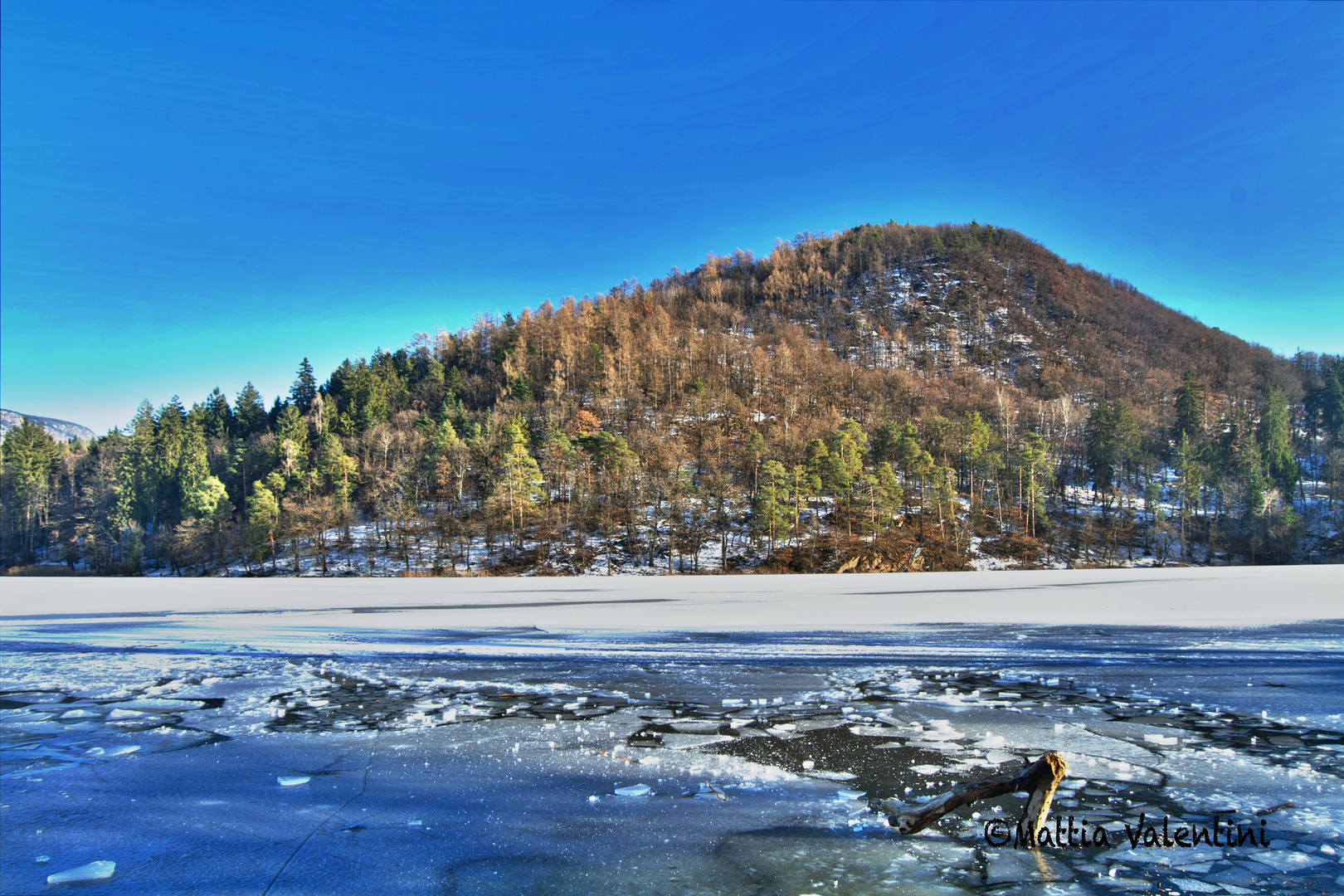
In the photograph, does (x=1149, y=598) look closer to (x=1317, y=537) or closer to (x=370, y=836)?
(x=370, y=836)

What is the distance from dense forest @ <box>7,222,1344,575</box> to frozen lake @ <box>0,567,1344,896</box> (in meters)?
40.3

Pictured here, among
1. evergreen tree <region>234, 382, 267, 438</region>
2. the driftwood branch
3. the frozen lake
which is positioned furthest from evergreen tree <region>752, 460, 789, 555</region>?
evergreen tree <region>234, 382, 267, 438</region>

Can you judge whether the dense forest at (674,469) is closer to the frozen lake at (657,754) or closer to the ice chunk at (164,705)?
the frozen lake at (657,754)

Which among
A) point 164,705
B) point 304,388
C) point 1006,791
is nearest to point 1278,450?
point 1006,791

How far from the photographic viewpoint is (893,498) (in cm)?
5441

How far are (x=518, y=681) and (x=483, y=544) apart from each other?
175ft

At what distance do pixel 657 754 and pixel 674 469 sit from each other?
5566 cm

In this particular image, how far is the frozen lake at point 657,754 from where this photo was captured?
13.5 feet

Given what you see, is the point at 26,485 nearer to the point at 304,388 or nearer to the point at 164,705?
the point at 304,388

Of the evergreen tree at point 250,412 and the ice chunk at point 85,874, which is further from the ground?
the evergreen tree at point 250,412

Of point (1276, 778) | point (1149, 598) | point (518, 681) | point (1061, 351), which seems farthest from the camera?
point (1061, 351)

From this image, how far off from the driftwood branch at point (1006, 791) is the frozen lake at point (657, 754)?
130 mm

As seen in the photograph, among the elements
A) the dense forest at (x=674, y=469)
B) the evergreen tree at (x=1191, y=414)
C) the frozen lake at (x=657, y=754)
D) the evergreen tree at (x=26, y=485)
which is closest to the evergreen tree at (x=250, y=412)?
the dense forest at (x=674, y=469)

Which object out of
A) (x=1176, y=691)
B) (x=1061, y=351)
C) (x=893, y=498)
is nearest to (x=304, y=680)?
(x=1176, y=691)
